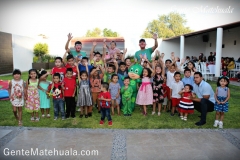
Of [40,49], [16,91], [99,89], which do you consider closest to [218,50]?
[99,89]

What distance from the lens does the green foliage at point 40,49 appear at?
18.4 metres

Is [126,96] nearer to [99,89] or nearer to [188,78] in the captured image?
[99,89]

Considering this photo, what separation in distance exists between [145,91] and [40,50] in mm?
15974

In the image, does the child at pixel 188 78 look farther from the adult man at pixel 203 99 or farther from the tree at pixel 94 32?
the tree at pixel 94 32

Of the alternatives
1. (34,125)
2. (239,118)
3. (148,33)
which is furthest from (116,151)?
(148,33)

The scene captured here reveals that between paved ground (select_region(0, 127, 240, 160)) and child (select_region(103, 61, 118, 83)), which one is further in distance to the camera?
child (select_region(103, 61, 118, 83))

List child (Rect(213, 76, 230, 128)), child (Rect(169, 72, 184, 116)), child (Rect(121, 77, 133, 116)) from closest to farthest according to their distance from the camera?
1. child (Rect(213, 76, 230, 128))
2. child (Rect(169, 72, 184, 116))
3. child (Rect(121, 77, 133, 116))

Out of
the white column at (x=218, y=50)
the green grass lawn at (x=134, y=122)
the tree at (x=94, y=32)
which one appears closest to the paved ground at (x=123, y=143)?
the green grass lawn at (x=134, y=122)

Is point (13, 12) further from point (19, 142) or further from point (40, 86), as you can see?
point (40, 86)

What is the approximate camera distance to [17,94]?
13.6ft

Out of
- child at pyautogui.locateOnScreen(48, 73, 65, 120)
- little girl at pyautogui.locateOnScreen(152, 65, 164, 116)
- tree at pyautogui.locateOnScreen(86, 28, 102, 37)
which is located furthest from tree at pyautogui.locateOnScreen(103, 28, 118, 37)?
child at pyautogui.locateOnScreen(48, 73, 65, 120)

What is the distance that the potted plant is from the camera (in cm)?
1802

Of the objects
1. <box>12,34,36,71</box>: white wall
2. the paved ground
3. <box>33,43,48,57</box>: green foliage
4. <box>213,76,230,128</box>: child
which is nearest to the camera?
the paved ground

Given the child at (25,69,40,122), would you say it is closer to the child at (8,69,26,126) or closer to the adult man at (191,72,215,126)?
the child at (8,69,26,126)
